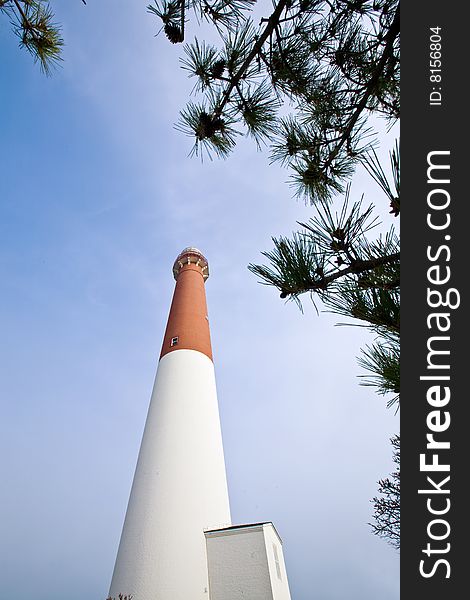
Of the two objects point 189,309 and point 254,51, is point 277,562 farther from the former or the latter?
point 254,51

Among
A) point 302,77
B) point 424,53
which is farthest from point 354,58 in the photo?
point 424,53

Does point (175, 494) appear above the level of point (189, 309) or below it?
below

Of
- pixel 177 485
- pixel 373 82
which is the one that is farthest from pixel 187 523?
pixel 373 82

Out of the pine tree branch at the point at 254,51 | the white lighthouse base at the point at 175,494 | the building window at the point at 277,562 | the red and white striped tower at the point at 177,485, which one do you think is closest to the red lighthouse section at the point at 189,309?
the red and white striped tower at the point at 177,485

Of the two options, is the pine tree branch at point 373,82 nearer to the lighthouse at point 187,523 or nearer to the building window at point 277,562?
the lighthouse at point 187,523

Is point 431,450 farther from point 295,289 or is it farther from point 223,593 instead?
point 223,593

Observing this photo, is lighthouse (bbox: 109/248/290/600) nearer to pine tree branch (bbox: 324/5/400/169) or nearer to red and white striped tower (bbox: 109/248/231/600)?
red and white striped tower (bbox: 109/248/231/600)

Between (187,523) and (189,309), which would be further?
(189,309)
